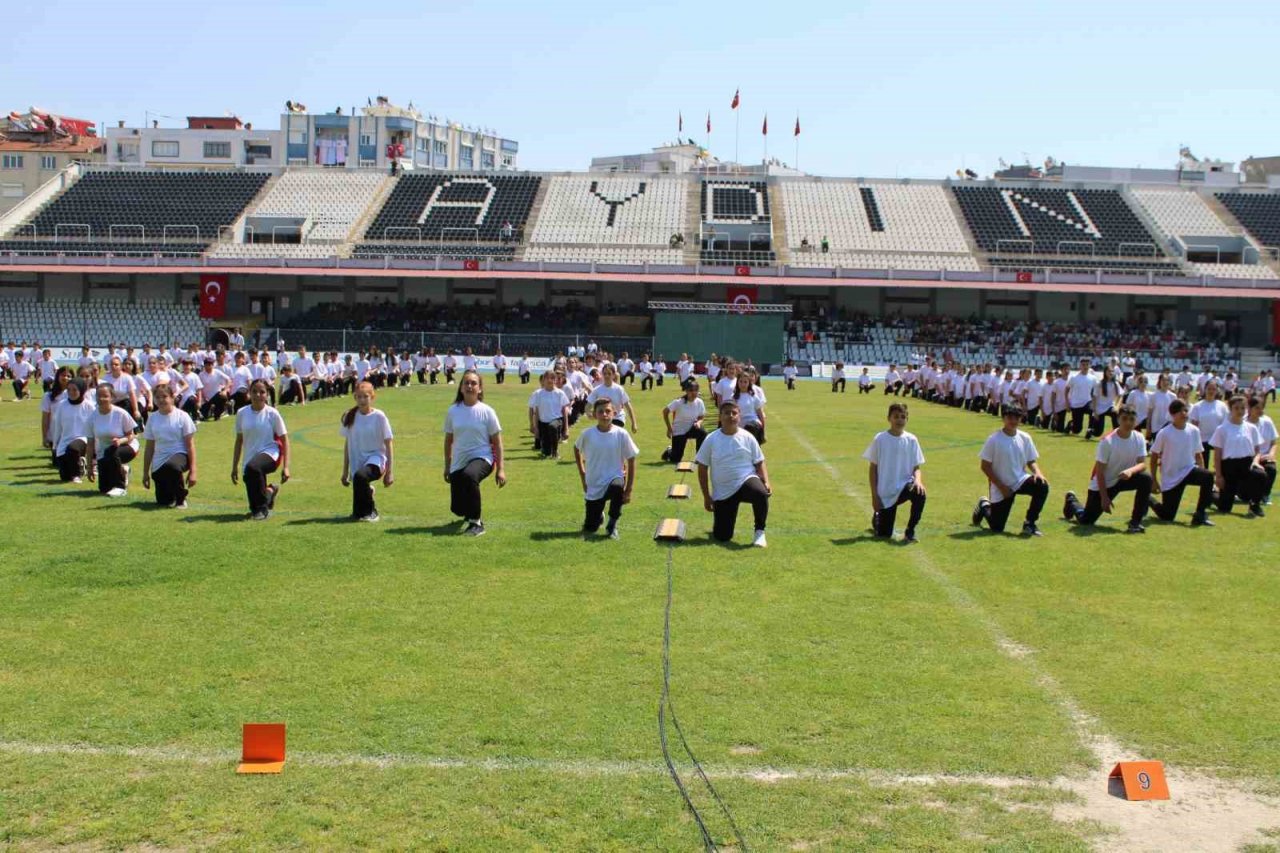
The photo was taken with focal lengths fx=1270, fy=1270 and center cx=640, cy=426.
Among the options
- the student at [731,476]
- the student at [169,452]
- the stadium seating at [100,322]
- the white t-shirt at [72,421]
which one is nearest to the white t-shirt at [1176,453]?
the student at [731,476]

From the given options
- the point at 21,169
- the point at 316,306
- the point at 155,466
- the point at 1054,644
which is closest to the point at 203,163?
the point at 21,169

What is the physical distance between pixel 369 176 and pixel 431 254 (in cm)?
1286

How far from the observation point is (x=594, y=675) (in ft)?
26.9

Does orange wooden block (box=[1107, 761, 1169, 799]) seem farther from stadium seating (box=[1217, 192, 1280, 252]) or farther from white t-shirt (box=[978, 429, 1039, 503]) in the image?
stadium seating (box=[1217, 192, 1280, 252])

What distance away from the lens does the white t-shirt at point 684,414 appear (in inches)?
769

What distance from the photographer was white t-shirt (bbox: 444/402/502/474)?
43.4ft

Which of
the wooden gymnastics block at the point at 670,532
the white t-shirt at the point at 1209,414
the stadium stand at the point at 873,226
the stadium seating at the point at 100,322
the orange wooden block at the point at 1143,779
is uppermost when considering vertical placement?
the stadium stand at the point at 873,226

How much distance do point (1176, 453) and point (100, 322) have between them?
187 feet

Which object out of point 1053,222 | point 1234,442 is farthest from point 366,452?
point 1053,222

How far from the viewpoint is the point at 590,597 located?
34.0 ft

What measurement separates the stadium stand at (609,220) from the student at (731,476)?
53.1 metres

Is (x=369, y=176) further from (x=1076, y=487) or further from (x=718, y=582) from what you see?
(x=718, y=582)

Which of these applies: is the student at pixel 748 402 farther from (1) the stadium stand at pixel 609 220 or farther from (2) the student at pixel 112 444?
(1) the stadium stand at pixel 609 220

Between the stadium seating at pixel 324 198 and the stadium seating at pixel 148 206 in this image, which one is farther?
the stadium seating at pixel 324 198
